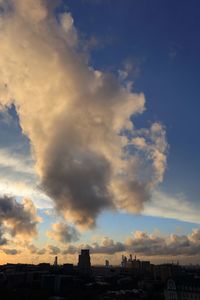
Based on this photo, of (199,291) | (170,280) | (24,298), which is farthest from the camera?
(24,298)

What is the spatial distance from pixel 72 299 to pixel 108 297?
734 inches

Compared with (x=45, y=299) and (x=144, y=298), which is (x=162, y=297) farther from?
(x=45, y=299)

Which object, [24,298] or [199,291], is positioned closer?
[199,291]

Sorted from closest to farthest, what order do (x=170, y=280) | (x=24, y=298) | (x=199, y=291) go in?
(x=199, y=291)
(x=170, y=280)
(x=24, y=298)

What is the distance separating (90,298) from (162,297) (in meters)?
36.1

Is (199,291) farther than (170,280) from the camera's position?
No

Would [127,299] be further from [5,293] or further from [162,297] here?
[5,293]

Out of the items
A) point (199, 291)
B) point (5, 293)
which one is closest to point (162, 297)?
point (199, 291)

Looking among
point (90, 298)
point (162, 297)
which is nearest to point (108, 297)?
point (90, 298)

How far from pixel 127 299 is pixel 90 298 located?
19947mm

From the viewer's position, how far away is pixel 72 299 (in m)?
196

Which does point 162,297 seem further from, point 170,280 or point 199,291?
point 199,291

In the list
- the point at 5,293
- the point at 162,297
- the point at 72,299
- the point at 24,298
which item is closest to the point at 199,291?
the point at 162,297

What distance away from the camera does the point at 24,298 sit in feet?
611
